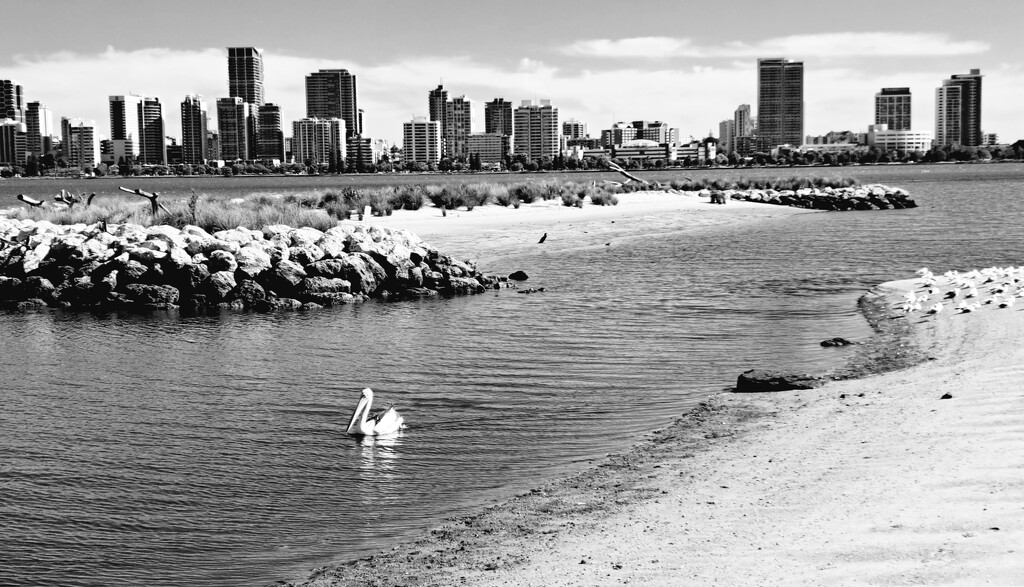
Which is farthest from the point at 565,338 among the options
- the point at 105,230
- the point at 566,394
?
the point at 105,230

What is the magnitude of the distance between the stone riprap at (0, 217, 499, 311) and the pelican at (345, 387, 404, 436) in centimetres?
1066

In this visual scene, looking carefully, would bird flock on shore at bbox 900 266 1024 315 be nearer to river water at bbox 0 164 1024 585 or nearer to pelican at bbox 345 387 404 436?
river water at bbox 0 164 1024 585

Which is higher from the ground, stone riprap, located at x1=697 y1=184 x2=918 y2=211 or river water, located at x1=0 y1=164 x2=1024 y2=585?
stone riprap, located at x1=697 y1=184 x2=918 y2=211

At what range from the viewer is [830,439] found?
9.45 meters

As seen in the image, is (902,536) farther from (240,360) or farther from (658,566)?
(240,360)

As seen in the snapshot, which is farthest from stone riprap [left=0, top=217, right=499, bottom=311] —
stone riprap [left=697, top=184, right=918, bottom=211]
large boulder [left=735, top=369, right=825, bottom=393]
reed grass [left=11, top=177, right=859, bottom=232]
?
stone riprap [left=697, top=184, right=918, bottom=211]

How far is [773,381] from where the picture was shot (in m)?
12.2

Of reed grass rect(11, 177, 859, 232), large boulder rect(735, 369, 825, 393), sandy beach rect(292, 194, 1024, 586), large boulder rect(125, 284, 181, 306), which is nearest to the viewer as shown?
sandy beach rect(292, 194, 1024, 586)

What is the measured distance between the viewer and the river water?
8.05 m

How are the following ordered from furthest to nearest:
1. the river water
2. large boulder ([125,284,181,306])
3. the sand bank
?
the sand bank → large boulder ([125,284,181,306]) → the river water

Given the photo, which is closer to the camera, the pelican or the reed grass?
the pelican

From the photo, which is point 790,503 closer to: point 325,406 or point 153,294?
point 325,406

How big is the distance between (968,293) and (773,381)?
23.0ft

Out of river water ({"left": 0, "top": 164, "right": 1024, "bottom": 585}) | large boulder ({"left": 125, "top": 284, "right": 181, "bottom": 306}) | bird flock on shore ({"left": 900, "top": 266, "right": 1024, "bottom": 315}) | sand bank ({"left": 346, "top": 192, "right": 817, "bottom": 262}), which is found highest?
sand bank ({"left": 346, "top": 192, "right": 817, "bottom": 262})
